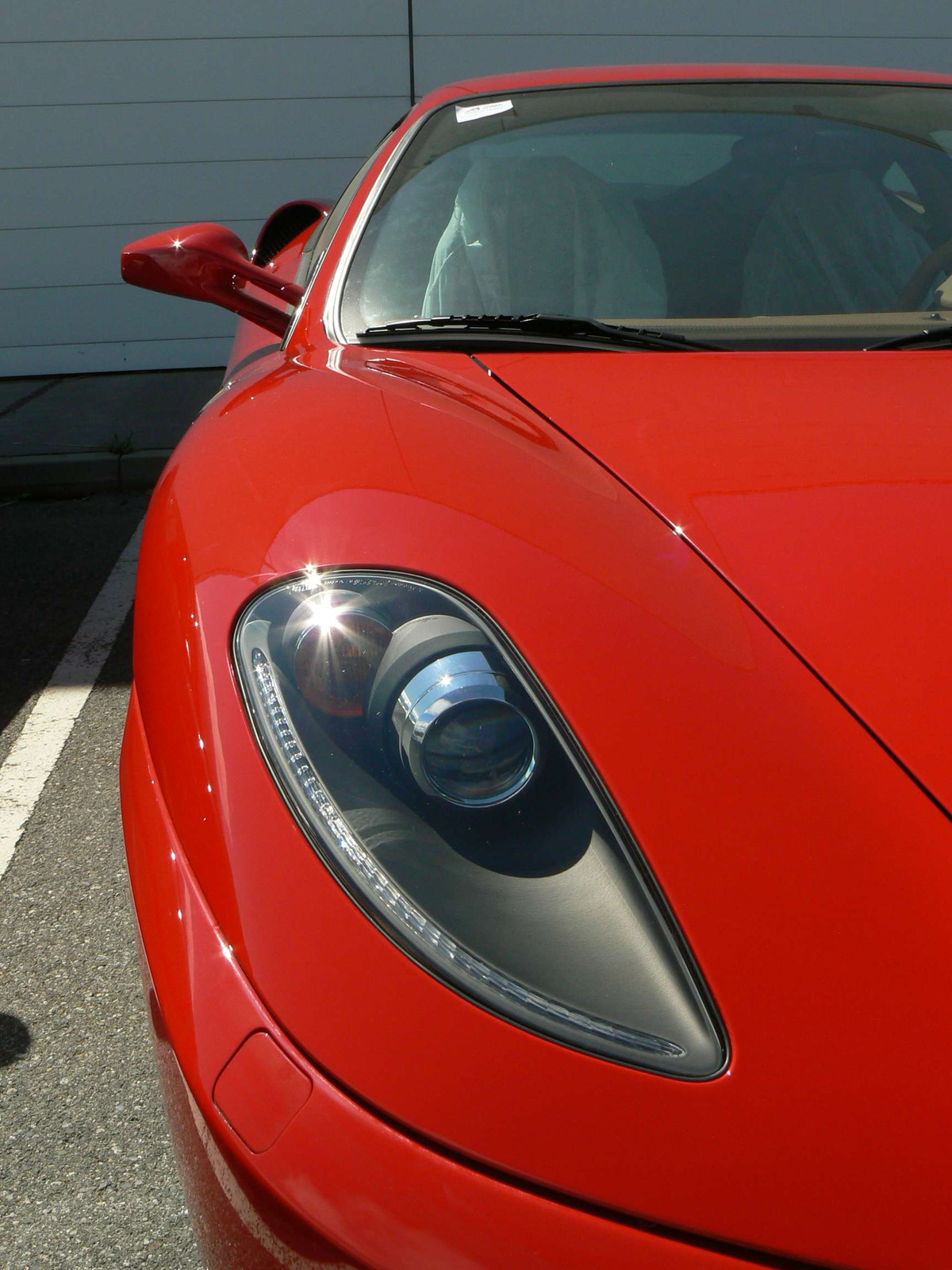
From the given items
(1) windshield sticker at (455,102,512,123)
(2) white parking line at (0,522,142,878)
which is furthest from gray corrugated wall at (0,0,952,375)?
(1) windshield sticker at (455,102,512,123)

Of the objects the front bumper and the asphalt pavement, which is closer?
the front bumper

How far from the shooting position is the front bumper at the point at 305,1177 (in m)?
0.71

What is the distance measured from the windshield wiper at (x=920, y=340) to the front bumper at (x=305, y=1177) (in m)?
1.24

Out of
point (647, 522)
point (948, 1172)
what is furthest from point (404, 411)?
point (948, 1172)

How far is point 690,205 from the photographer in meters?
2.03

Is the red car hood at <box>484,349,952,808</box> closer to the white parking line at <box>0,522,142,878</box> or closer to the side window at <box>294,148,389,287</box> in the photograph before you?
the side window at <box>294,148,389,287</box>

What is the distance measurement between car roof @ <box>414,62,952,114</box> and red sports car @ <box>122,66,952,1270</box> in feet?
3.71

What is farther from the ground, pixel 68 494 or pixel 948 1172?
pixel 948 1172

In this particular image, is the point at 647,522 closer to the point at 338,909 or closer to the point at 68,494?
the point at 338,909

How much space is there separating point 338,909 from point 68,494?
473 centimetres

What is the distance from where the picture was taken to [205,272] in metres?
1.98

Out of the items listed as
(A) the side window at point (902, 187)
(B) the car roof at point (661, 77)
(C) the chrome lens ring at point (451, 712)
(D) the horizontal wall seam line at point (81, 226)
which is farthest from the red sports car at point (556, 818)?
(D) the horizontal wall seam line at point (81, 226)

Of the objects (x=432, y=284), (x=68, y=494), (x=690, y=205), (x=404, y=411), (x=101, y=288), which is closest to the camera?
(x=404, y=411)

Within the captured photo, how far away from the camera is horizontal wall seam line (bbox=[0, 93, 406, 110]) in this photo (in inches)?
270
